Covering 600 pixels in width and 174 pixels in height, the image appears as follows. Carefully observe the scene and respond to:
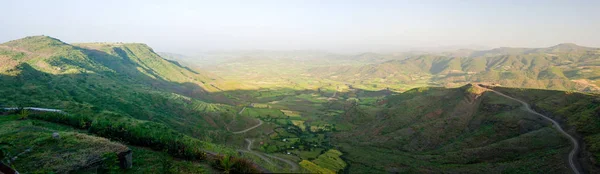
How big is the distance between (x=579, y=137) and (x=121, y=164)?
271ft

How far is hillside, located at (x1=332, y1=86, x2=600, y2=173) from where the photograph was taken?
58156mm

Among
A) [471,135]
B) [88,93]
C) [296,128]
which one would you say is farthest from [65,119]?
[471,135]

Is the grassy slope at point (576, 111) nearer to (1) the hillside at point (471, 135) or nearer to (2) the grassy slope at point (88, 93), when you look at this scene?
(1) the hillside at point (471, 135)

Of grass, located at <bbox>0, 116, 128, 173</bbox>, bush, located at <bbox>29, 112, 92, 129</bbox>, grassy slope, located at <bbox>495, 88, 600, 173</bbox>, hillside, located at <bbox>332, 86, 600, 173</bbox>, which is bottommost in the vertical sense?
hillside, located at <bbox>332, 86, 600, 173</bbox>

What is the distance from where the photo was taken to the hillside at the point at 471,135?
58.2 meters

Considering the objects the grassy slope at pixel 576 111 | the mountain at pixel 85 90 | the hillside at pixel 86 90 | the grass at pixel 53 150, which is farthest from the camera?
the mountain at pixel 85 90

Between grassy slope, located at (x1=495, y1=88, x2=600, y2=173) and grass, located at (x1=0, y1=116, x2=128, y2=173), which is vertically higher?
grass, located at (x1=0, y1=116, x2=128, y2=173)

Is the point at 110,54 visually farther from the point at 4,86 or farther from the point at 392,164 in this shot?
the point at 392,164

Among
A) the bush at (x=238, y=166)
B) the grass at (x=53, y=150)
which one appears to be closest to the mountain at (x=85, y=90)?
the grass at (x=53, y=150)

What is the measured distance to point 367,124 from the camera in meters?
112

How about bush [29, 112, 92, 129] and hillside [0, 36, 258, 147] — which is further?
hillside [0, 36, 258, 147]

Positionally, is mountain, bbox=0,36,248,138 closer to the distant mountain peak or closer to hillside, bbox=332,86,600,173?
the distant mountain peak

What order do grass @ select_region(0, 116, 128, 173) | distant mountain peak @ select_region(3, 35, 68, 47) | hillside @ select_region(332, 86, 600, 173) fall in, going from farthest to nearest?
distant mountain peak @ select_region(3, 35, 68, 47)
hillside @ select_region(332, 86, 600, 173)
grass @ select_region(0, 116, 128, 173)

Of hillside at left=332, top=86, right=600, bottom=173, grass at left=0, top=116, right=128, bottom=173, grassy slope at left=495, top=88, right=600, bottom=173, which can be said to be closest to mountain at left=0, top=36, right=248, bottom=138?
grass at left=0, top=116, right=128, bottom=173
